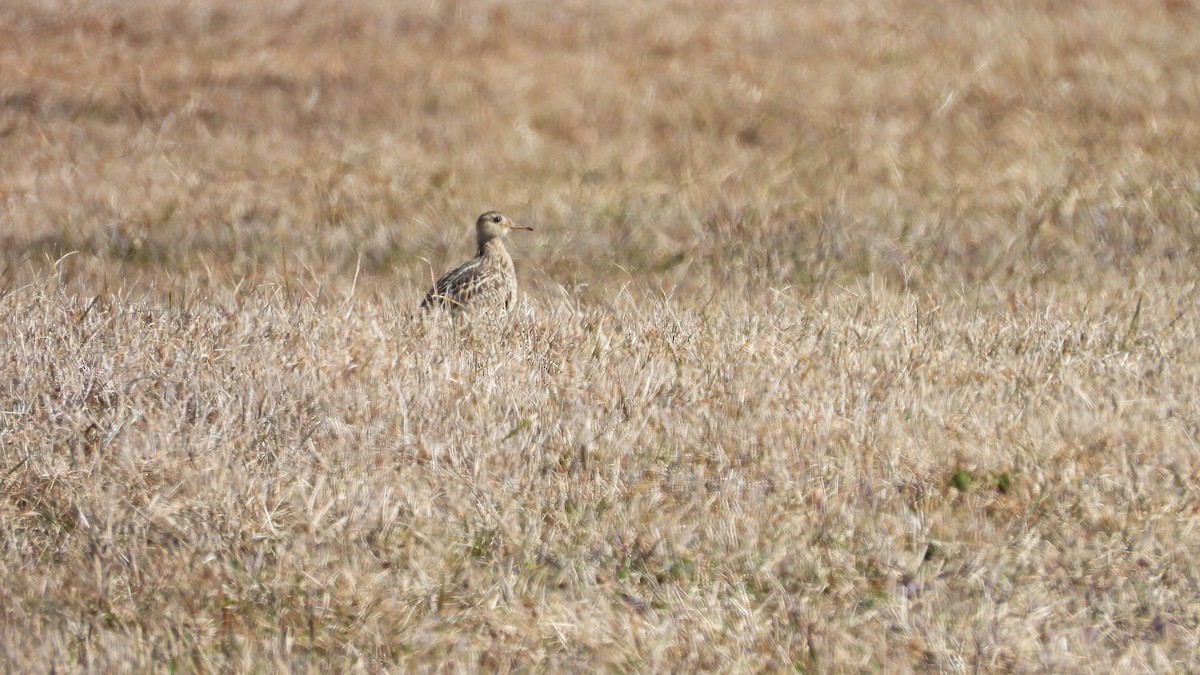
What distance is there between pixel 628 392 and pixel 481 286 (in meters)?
2.20

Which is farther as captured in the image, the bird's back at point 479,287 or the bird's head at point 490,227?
the bird's head at point 490,227

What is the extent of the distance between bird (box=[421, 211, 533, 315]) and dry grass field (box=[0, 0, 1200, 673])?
0.22 meters

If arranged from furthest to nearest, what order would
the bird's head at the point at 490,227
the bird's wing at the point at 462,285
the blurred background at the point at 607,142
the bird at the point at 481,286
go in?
the blurred background at the point at 607,142, the bird's head at the point at 490,227, the bird's wing at the point at 462,285, the bird at the point at 481,286

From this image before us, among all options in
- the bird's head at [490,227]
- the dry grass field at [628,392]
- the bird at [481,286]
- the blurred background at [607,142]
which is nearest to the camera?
the dry grass field at [628,392]

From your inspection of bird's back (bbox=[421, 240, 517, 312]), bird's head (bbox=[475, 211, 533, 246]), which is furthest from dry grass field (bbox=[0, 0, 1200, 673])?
bird's head (bbox=[475, 211, 533, 246])

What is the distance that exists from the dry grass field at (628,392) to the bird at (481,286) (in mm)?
218

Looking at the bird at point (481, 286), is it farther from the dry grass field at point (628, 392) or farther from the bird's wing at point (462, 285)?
the dry grass field at point (628, 392)

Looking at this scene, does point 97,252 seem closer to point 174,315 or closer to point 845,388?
point 174,315

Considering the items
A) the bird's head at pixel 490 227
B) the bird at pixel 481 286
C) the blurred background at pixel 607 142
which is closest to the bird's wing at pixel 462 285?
the bird at pixel 481 286

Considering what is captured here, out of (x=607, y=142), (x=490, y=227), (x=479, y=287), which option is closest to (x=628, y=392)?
(x=479, y=287)

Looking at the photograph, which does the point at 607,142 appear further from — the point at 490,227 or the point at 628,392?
the point at 628,392

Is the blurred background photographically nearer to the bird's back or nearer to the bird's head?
the bird's back

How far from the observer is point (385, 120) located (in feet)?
38.6

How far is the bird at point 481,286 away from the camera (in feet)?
22.9
